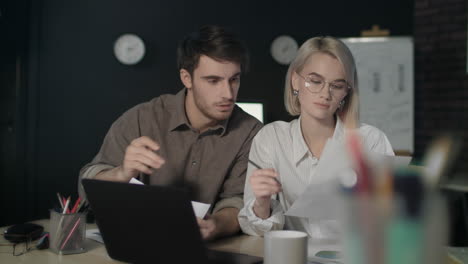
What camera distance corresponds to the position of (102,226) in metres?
1.12

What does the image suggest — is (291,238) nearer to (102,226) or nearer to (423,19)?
(102,226)

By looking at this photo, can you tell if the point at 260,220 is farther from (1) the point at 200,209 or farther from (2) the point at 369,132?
(2) the point at 369,132

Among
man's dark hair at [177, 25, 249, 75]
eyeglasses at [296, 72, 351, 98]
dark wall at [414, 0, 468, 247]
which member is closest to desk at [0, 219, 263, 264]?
eyeglasses at [296, 72, 351, 98]

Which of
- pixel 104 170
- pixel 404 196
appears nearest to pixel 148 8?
pixel 104 170

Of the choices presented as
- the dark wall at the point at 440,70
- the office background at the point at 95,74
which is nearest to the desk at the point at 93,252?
the office background at the point at 95,74

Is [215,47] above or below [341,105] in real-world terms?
above

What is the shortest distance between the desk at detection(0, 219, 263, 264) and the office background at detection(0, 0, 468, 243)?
3.12 metres

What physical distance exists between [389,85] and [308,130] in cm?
286

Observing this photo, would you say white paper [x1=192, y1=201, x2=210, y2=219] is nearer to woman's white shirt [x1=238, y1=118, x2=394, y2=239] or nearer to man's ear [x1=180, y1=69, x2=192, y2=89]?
woman's white shirt [x1=238, y1=118, x2=394, y2=239]

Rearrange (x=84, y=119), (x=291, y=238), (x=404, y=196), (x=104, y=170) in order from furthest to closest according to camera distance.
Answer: (x=84, y=119) < (x=104, y=170) < (x=291, y=238) < (x=404, y=196)

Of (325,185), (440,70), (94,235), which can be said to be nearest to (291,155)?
(94,235)

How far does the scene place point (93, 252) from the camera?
4.00 feet

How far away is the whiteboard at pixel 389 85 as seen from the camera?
4.22 m

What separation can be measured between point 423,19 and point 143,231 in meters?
4.13
